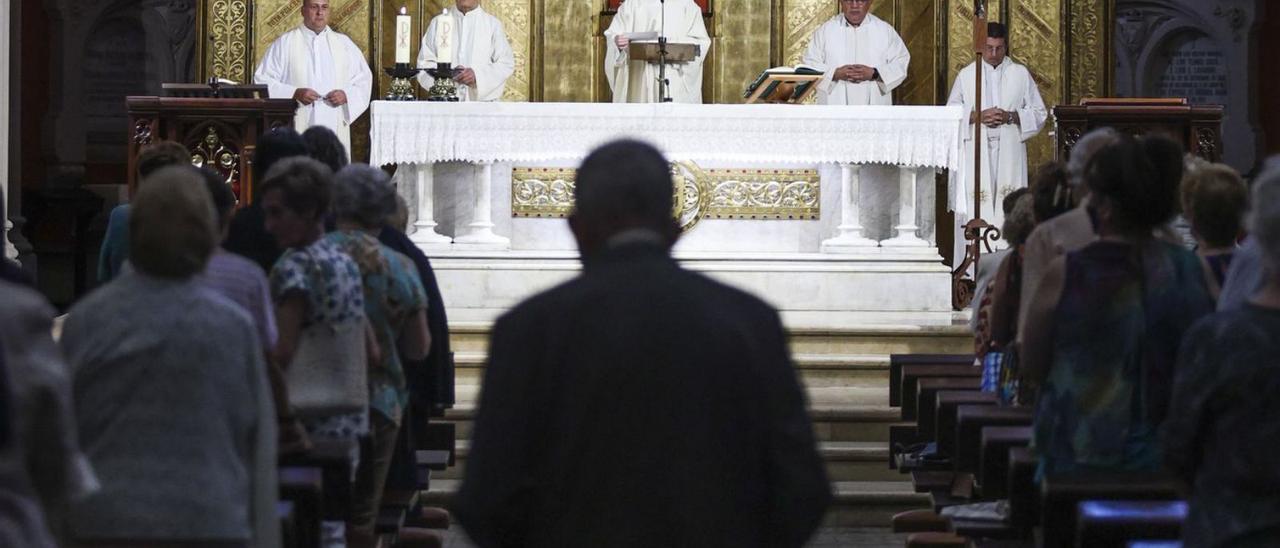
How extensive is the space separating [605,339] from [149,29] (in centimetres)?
1933

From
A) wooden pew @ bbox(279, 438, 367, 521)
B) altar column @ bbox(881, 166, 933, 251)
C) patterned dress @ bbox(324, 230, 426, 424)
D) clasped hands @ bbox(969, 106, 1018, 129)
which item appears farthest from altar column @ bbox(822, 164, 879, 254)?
wooden pew @ bbox(279, 438, 367, 521)

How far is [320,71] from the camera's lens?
13992 millimetres

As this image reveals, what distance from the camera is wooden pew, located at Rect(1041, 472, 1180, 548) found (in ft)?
15.4

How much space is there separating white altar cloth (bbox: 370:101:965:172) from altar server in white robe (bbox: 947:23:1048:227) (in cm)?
285

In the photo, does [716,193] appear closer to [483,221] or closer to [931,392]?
[483,221]

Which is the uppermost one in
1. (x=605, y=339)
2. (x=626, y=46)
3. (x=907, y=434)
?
(x=626, y=46)

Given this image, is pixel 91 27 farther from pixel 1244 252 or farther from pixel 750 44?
pixel 1244 252

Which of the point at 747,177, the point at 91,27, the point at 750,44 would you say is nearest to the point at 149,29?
the point at 91,27

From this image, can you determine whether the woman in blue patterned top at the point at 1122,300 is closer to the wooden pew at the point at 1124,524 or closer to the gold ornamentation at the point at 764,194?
the wooden pew at the point at 1124,524

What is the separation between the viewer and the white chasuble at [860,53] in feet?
46.2

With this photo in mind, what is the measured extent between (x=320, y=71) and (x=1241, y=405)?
428 inches

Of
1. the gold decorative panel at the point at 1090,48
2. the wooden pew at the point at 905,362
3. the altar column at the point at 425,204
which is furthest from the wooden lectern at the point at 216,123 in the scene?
the gold decorative panel at the point at 1090,48

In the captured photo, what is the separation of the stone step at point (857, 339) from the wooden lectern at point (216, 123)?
1.37 meters

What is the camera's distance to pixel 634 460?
3305 mm
